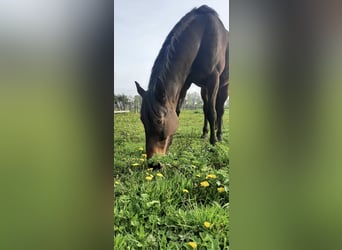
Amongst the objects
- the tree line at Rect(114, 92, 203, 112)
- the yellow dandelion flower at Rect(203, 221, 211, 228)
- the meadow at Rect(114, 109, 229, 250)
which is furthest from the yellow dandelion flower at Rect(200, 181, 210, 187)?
the tree line at Rect(114, 92, 203, 112)

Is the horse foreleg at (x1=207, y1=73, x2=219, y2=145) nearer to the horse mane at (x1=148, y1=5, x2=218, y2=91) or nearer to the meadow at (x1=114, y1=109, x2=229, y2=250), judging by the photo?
the meadow at (x1=114, y1=109, x2=229, y2=250)

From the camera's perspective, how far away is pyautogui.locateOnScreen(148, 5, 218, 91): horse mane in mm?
1373

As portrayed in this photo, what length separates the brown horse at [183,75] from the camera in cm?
134

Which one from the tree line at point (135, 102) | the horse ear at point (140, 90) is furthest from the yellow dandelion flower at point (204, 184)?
the horse ear at point (140, 90)

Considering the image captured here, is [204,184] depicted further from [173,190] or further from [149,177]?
[149,177]

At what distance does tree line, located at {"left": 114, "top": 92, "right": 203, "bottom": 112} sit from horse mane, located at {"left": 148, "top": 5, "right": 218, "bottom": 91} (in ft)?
0.33

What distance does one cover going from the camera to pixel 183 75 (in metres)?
1.41

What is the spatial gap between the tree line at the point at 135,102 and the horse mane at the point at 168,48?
4.0 inches

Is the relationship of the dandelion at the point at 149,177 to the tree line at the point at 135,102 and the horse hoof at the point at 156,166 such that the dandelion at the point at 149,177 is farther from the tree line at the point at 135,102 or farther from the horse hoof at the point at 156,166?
the tree line at the point at 135,102
